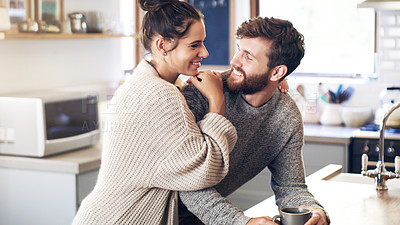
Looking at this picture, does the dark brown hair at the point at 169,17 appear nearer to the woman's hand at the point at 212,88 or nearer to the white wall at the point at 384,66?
the woman's hand at the point at 212,88

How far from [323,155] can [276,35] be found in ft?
7.60

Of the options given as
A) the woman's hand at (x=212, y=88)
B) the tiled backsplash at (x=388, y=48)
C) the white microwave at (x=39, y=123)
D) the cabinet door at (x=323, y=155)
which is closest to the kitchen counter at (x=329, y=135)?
the cabinet door at (x=323, y=155)

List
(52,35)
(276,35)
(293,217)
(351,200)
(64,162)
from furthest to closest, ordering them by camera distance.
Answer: (52,35) < (64,162) < (351,200) < (276,35) < (293,217)

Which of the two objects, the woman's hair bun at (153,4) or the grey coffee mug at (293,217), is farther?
the woman's hair bun at (153,4)

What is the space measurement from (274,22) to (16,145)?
1918mm

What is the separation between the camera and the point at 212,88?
1.89 metres

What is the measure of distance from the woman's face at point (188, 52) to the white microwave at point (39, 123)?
1.59 meters

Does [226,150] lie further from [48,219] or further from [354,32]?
[354,32]

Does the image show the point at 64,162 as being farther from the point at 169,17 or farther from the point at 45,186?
the point at 169,17

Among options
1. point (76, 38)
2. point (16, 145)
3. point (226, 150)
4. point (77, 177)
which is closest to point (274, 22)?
point (226, 150)

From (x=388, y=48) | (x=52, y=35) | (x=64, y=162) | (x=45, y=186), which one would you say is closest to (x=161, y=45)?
(x=64, y=162)

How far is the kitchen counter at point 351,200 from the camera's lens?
2.07 metres

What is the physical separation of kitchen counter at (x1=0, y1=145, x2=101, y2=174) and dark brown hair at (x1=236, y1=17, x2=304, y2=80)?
1538 millimetres

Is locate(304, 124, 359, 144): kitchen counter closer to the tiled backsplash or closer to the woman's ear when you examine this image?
the tiled backsplash
